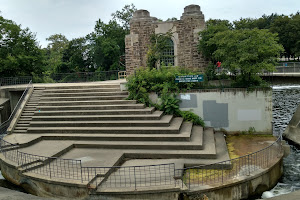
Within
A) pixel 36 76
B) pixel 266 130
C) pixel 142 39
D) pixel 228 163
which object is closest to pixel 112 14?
pixel 36 76

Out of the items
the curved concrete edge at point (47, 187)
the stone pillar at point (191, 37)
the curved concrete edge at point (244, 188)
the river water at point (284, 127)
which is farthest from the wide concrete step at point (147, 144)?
the stone pillar at point (191, 37)

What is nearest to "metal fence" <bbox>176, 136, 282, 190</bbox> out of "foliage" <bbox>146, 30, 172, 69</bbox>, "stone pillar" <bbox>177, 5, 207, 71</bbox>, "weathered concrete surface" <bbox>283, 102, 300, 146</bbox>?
"weathered concrete surface" <bbox>283, 102, 300, 146</bbox>

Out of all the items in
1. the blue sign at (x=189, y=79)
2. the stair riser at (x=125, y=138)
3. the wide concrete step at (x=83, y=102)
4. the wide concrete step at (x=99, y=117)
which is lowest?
the stair riser at (x=125, y=138)

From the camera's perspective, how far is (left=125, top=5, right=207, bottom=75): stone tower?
20062mm

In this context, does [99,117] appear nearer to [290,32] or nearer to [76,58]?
[76,58]

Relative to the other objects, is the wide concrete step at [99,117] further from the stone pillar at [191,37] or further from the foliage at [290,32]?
the foliage at [290,32]

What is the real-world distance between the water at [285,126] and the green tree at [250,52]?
139 inches

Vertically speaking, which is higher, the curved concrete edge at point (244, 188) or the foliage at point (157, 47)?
the foliage at point (157, 47)

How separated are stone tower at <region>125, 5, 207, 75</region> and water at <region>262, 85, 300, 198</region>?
287 inches

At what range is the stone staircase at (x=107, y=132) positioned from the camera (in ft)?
36.7

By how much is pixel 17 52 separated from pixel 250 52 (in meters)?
20.2

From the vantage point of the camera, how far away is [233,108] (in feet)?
48.6

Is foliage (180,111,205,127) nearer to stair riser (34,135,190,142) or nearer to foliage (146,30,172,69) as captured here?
stair riser (34,135,190,142)

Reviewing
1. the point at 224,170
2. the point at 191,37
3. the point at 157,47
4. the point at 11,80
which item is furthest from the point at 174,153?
the point at 11,80
